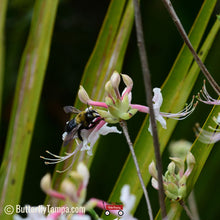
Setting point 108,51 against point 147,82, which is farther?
point 108,51

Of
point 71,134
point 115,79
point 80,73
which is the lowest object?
point 80,73

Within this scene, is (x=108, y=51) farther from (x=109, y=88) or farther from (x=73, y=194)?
(x=73, y=194)

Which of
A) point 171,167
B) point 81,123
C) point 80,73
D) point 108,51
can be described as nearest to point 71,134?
point 81,123

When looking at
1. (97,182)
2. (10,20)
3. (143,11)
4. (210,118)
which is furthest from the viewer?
(10,20)

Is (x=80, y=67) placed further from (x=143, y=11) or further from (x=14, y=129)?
(x=14, y=129)

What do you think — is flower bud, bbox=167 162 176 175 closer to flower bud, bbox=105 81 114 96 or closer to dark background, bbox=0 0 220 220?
flower bud, bbox=105 81 114 96

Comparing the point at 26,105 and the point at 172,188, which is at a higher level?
the point at 172,188

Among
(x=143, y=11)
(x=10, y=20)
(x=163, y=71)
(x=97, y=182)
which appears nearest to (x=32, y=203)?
(x=97, y=182)

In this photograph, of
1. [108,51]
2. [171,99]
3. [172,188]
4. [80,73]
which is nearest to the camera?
[172,188]
